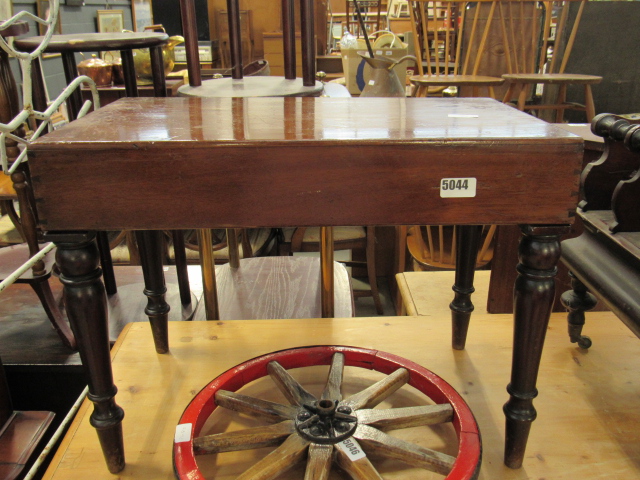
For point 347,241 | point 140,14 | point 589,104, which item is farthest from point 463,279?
point 140,14

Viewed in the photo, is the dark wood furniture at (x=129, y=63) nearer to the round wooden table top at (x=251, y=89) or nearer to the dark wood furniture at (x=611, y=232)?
the round wooden table top at (x=251, y=89)

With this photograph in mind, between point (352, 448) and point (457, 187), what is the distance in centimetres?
41

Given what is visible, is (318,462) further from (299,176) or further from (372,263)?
(372,263)

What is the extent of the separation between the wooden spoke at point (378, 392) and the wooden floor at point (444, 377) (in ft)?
0.20

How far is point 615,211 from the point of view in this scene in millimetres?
897

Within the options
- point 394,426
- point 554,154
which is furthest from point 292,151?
point 394,426

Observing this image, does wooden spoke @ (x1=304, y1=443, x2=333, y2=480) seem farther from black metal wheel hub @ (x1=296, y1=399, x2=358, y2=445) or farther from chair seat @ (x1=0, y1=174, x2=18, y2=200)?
chair seat @ (x1=0, y1=174, x2=18, y2=200)

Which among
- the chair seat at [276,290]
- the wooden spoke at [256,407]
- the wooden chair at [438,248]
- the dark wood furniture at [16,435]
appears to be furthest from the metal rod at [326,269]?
the wooden chair at [438,248]

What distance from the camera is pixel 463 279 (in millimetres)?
1093

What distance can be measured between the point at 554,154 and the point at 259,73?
5.31 ft

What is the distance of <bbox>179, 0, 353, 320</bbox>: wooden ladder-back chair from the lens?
4.05 ft

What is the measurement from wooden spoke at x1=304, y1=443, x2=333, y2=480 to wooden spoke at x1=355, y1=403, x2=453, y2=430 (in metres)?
0.08

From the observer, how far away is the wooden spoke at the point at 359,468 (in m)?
0.76

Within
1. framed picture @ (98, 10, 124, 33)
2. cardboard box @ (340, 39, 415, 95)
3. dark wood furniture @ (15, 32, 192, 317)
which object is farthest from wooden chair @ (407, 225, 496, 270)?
framed picture @ (98, 10, 124, 33)
